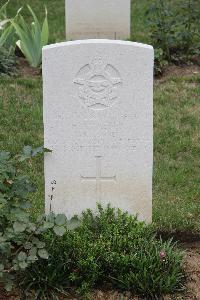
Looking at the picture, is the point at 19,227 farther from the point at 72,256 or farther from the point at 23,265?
the point at 72,256

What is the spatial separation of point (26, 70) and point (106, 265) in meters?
4.54

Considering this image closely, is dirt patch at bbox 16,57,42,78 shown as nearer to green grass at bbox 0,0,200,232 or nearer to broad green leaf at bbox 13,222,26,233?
green grass at bbox 0,0,200,232

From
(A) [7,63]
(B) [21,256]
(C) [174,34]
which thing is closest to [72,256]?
(B) [21,256]

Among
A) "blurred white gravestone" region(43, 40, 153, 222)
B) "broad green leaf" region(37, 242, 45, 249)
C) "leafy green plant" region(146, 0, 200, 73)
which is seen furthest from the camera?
"leafy green plant" region(146, 0, 200, 73)

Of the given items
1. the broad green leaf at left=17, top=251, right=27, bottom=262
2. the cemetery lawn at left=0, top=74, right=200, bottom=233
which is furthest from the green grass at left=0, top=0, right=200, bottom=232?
the broad green leaf at left=17, top=251, right=27, bottom=262

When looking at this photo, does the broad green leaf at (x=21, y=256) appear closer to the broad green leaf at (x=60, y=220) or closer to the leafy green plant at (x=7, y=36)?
the broad green leaf at (x=60, y=220)

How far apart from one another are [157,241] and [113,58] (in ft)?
3.65

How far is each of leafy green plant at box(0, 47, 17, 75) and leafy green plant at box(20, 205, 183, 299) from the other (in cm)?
409

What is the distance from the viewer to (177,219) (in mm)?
4773

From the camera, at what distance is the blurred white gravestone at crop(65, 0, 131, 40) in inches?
357

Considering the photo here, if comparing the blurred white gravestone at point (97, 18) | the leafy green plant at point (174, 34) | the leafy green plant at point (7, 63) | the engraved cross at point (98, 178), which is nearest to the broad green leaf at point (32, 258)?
the engraved cross at point (98, 178)

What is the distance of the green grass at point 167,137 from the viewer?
5.00 meters

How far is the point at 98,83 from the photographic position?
13.5ft

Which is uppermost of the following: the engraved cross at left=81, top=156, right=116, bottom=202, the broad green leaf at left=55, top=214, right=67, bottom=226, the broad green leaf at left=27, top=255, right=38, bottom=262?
the engraved cross at left=81, top=156, right=116, bottom=202
